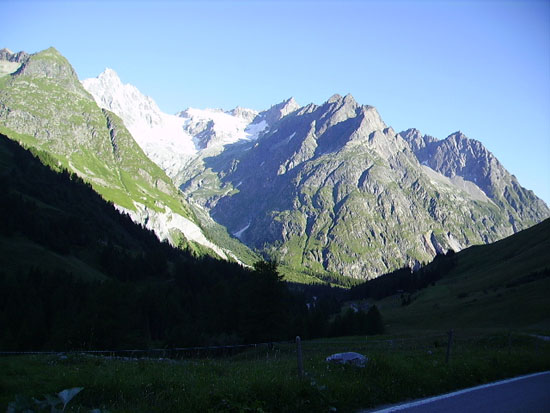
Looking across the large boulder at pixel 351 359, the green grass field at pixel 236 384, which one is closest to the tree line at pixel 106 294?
the green grass field at pixel 236 384

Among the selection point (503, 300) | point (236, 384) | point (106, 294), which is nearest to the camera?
point (236, 384)

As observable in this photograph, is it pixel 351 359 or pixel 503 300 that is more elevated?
pixel 351 359

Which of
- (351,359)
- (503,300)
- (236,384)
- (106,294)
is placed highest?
(106,294)

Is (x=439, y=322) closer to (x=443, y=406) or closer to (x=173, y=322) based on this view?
(x=173, y=322)

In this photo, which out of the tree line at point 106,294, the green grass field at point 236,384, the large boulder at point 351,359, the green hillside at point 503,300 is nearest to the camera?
the green grass field at point 236,384

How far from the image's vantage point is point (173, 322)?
326ft

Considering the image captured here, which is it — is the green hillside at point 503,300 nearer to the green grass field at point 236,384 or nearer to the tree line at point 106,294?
the tree line at point 106,294

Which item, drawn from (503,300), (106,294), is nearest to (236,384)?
(106,294)

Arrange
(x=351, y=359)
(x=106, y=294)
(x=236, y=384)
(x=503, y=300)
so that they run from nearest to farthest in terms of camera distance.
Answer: (x=236, y=384), (x=351, y=359), (x=106, y=294), (x=503, y=300)

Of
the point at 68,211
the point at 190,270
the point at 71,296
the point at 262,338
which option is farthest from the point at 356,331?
the point at 68,211

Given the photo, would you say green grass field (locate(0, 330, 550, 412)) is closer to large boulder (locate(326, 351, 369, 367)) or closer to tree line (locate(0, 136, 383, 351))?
large boulder (locate(326, 351, 369, 367))

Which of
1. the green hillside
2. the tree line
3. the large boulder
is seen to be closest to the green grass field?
the large boulder

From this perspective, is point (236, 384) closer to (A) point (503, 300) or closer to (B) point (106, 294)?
(B) point (106, 294)

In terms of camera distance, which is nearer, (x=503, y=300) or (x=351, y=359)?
(x=351, y=359)
